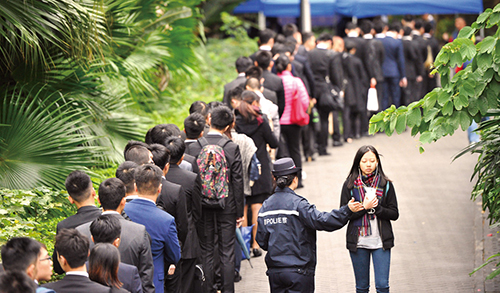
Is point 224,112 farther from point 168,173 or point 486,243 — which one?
point 486,243

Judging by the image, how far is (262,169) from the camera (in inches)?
351

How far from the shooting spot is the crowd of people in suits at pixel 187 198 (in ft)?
13.1

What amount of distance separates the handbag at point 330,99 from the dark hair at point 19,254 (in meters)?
10.6

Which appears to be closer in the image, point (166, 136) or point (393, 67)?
point (166, 136)

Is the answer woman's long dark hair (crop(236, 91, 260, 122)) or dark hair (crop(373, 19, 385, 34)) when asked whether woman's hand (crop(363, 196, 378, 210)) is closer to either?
A: woman's long dark hair (crop(236, 91, 260, 122))

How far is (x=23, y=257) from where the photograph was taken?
12.2ft

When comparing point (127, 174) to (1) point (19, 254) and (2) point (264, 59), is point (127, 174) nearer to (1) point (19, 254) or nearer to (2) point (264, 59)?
(1) point (19, 254)

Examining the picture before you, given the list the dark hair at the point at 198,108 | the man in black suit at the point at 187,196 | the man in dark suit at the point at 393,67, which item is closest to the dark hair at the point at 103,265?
the man in black suit at the point at 187,196

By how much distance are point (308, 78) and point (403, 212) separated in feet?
11.9

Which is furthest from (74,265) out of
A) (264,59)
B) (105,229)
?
(264,59)

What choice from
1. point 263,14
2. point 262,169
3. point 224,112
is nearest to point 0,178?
point 224,112

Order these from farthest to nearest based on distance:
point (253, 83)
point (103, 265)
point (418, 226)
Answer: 1. point (418, 226)
2. point (253, 83)
3. point (103, 265)

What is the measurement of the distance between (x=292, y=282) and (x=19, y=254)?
2.60 m

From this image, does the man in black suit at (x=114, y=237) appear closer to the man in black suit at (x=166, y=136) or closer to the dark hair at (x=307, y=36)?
the man in black suit at (x=166, y=136)
